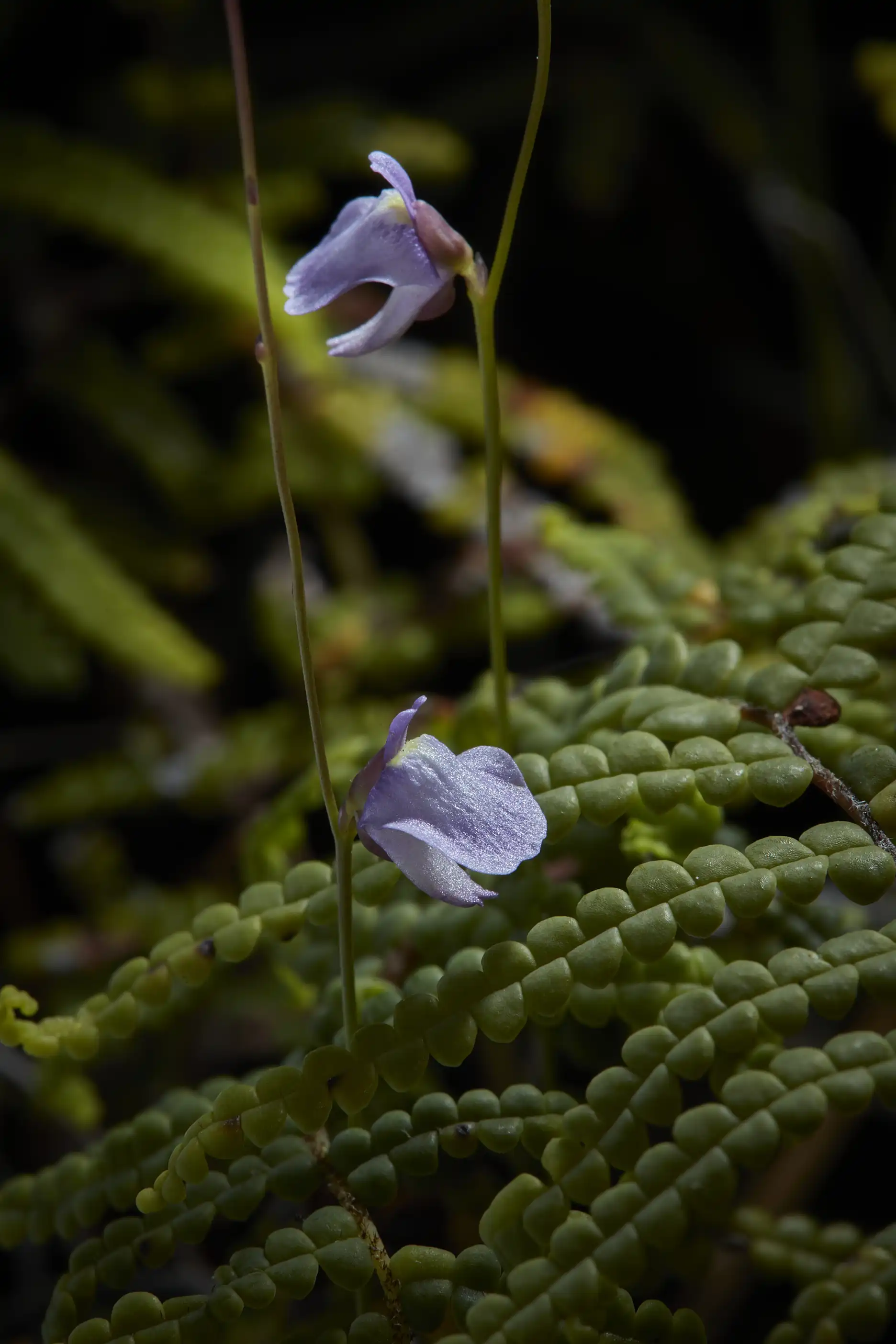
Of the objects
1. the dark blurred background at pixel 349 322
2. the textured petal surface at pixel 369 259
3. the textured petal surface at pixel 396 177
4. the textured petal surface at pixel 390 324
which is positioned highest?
the textured petal surface at pixel 396 177

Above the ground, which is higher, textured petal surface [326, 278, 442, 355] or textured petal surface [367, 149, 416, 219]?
textured petal surface [367, 149, 416, 219]

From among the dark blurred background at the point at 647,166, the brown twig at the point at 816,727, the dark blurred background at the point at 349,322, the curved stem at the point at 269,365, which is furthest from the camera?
the dark blurred background at the point at 647,166

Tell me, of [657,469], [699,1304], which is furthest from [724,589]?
[657,469]

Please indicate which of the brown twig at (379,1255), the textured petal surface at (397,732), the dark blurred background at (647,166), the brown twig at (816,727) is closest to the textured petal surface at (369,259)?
the textured petal surface at (397,732)

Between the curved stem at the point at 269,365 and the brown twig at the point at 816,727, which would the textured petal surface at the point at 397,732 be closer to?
the curved stem at the point at 269,365

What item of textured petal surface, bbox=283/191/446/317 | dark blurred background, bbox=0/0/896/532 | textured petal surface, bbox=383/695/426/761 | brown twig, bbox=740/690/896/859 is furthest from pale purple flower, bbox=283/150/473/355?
dark blurred background, bbox=0/0/896/532

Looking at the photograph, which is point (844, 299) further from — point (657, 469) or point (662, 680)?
point (662, 680)

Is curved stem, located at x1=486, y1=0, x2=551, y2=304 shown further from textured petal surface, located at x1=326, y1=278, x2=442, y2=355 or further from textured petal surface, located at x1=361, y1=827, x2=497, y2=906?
textured petal surface, located at x1=361, y1=827, x2=497, y2=906

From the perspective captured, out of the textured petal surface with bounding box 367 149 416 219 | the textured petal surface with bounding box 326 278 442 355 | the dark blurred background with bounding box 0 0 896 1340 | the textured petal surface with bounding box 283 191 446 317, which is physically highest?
the textured petal surface with bounding box 367 149 416 219
